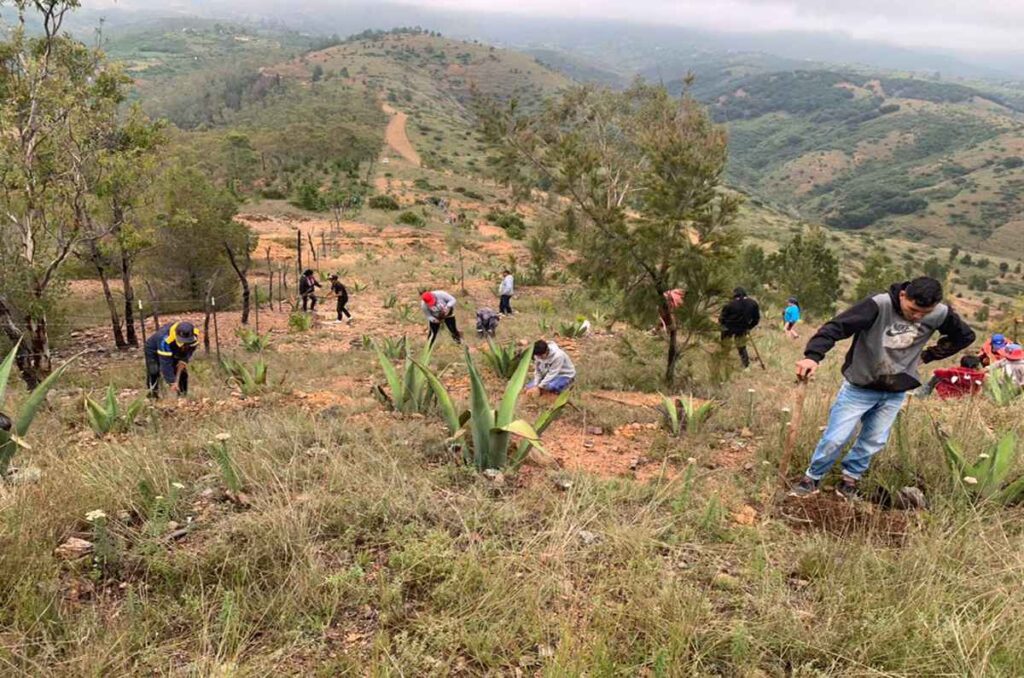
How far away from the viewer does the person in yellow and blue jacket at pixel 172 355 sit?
6.39 m

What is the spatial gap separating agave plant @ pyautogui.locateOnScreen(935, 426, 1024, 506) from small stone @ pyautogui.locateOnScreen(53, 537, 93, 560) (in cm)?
426

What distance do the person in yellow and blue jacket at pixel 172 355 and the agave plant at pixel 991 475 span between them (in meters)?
6.67

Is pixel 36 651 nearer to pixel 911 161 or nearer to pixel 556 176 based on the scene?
pixel 556 176

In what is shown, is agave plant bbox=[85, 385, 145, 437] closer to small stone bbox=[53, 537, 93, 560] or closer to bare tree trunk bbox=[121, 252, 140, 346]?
small stone bbox=[53, 537, 93, 560]

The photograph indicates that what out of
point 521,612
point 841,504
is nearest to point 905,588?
point 841,504

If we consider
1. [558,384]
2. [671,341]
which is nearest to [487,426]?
[558,384]

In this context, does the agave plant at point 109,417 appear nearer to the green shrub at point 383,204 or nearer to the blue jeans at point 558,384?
the blue jeans at point 558,384

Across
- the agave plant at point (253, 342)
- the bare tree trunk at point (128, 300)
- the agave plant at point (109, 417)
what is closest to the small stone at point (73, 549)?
the agave plant at point (109, 417)

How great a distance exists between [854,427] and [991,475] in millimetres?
686

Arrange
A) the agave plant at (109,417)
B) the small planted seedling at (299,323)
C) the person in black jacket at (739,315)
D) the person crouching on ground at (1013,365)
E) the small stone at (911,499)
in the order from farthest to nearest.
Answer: the small planted seedling at (299,323) → the person in black jacket at (739,315) → the person crouching on ground at (1013,365) → the agave plant at (109,417) → the small stone at (911,499)

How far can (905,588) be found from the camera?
2402 mm

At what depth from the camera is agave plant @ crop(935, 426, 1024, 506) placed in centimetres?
319

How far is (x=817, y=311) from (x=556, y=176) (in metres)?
22.5

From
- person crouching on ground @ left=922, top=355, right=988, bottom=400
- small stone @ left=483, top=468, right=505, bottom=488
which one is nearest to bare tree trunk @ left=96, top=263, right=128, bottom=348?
small stone @ left=483, top=468, right=505, bottom=488
